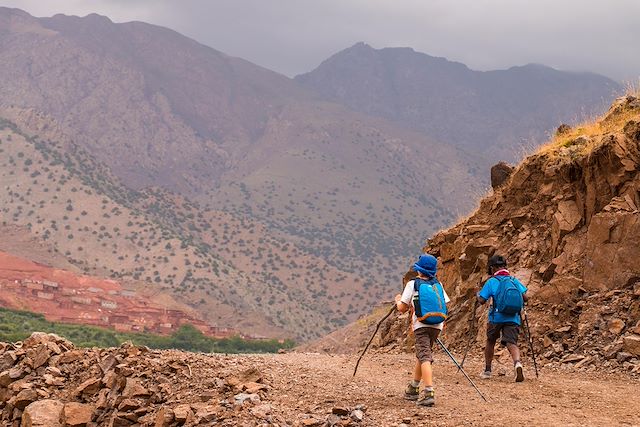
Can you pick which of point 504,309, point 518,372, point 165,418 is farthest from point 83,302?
point 518,372

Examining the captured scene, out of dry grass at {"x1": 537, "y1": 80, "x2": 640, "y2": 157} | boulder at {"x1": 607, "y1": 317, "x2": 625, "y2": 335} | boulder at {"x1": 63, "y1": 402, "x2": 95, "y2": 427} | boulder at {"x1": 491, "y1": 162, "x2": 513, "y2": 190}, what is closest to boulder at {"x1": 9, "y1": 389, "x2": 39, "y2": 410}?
boulder at {"x1": 63, "y1": 402, "x2": 95, "y2": 427}

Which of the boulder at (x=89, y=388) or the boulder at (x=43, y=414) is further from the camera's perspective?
the boulder at (x=89, y=388)

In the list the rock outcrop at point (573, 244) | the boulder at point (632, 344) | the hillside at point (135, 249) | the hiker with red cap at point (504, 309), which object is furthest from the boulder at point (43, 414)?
the hillside at point (135, 249)

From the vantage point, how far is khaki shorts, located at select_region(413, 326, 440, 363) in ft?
29.8

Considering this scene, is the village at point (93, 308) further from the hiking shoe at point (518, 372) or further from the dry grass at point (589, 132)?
the hiking shoe at point (518, 372)

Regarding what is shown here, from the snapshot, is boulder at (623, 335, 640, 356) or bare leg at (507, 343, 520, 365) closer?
bare leg at (507, 343, 520, 365)

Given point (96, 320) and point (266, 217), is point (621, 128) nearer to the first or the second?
point (96, 320)

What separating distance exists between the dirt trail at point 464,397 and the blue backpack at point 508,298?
3.50ft

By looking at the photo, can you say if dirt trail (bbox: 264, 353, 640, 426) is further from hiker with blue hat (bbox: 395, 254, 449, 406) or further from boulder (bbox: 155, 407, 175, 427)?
boulder (bbox: 155, 407, 175, 427)

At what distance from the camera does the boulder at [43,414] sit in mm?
10656

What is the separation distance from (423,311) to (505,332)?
2219mm

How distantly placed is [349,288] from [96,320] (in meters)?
54.1

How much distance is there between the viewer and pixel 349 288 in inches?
4710

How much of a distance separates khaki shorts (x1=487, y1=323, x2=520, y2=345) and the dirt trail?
609mm
